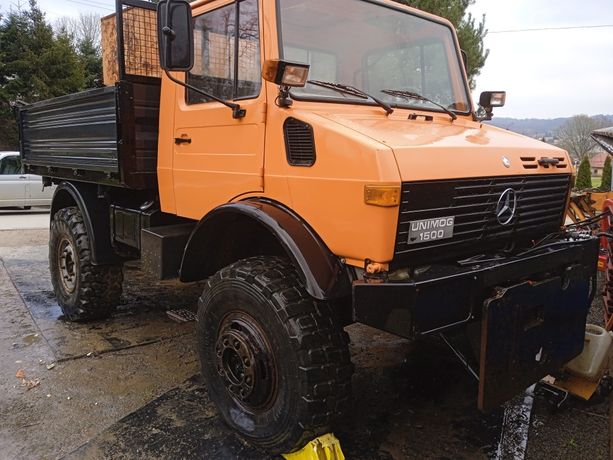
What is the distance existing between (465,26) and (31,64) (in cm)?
1883

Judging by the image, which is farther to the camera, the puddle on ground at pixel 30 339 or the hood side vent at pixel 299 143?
the puddle on ground at pixel 30 339

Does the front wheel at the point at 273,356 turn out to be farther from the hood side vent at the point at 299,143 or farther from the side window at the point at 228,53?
the side window at the point at 228,53

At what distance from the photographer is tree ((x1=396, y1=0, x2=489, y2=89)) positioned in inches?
377

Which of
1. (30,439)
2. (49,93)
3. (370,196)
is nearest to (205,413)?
(30,439)

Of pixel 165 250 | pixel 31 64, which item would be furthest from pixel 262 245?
pixel 31 64

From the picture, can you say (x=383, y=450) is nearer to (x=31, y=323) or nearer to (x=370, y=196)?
(x=370, y=196)

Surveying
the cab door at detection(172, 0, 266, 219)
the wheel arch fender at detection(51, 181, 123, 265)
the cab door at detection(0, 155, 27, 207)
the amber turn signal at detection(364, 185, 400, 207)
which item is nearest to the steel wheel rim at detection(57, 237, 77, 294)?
the wheel arch fender at detection(51, 181, 123, 265)

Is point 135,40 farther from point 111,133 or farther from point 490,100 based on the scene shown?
point 490,100

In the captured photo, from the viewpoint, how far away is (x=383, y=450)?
2.97 metres

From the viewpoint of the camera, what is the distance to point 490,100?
395 centimetres

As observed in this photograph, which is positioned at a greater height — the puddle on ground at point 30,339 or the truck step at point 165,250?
the truck step at point 165,250

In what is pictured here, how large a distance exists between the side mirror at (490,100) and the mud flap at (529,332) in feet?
4.71

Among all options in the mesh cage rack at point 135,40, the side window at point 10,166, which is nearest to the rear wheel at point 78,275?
the mesh cage rack at point 135,40

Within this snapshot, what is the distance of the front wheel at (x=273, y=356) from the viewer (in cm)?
253
